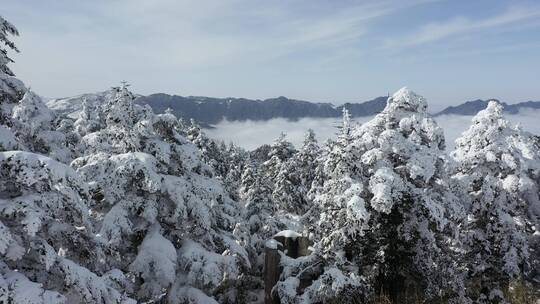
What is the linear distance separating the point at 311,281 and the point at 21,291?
963cm

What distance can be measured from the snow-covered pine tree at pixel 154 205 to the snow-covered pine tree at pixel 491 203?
34.0 feet

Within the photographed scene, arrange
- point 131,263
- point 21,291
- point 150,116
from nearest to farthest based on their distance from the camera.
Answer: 1. point 21,291
2. point 131,263
3. point 150,116

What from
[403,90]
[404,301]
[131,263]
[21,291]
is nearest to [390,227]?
[404,301]

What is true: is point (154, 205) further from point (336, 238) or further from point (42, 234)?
point (336, 238)

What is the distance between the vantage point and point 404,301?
43.6ft

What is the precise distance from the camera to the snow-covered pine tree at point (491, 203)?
1825 cm

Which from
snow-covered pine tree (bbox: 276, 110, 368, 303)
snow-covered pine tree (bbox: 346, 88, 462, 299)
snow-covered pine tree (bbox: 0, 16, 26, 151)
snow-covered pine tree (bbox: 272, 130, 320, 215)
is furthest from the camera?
snow-covered pine tree (bbox: 272, 130, 320, 215)

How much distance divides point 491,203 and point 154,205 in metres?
13.8

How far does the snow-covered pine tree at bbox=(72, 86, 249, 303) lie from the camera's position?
36.5 feet

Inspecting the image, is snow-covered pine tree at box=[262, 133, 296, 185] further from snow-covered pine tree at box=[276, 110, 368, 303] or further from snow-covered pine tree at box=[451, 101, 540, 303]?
snow-covered pine tree at box=[276, 110, 368, 303]

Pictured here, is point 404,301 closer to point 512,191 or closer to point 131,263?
point 131,263

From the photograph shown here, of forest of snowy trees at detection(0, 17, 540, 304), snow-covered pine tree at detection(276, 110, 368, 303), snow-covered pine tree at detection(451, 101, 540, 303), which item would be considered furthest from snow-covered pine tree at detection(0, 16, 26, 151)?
snow-covered pine tree at detection(451, 101, 540, 303)

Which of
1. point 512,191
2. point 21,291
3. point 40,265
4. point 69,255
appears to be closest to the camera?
point 21,291

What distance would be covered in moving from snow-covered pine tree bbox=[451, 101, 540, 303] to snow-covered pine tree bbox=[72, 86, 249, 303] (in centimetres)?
1036
